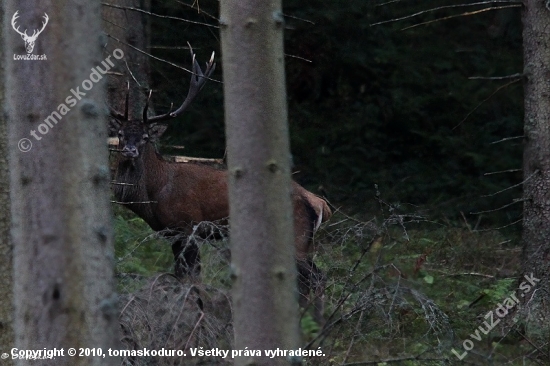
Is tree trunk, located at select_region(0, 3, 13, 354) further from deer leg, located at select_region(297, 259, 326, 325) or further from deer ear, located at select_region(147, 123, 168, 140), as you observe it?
deer ear, located at select_region(147, 123, 168, 140)

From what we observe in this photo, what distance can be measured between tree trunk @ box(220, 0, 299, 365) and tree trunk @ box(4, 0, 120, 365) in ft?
1.62

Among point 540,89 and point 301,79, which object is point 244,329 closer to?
point 540,89

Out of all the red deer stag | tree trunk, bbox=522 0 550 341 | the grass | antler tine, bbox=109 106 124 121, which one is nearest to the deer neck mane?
the red deer stag

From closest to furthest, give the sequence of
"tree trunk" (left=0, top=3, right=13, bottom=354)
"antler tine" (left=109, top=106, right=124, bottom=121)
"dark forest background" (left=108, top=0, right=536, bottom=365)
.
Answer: "tree trunk" (left=0, top=3, right=13, bottom=354) → "antler tine" (left=109, top=106, right=124, bottom=121) → "dark forest background" (left=108, top=0, right=536, bottom=365)

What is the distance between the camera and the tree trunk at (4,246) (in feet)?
16.5

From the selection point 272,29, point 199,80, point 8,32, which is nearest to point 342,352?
point 272,29

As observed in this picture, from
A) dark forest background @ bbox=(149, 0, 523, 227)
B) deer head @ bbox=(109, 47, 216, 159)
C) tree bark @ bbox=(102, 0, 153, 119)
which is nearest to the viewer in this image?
deer head @ bbox=(109, 47, 216, 159)

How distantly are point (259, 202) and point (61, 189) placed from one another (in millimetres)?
741

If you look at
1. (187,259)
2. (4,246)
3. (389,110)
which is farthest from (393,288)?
(389,110)

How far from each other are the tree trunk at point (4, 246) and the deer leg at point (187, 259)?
0.95m

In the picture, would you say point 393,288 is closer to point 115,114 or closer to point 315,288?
point 315,288

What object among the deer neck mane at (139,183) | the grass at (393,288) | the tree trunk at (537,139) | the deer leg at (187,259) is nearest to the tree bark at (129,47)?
the deer neck mane at (139,183)

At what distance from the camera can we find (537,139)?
8.56 meters

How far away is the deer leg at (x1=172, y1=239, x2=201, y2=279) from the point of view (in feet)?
16.6
